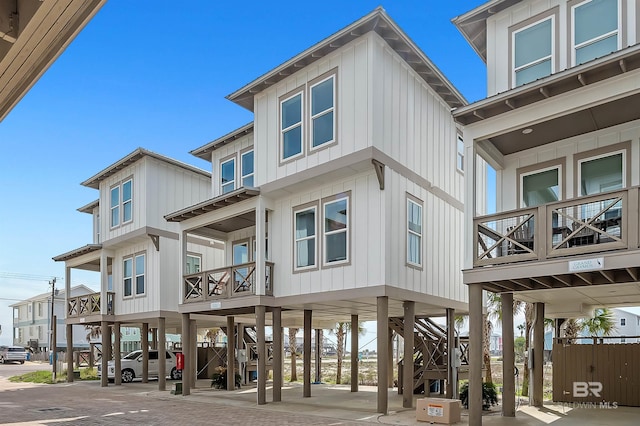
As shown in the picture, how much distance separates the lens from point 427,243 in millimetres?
16719

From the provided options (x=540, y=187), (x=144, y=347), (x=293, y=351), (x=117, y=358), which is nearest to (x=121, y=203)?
(x=144, y=347)

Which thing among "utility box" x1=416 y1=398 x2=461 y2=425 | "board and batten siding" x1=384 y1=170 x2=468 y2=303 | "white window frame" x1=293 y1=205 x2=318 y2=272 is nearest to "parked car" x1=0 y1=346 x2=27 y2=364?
"white window frame" x1=293 y1=205 x2=318 y2=272

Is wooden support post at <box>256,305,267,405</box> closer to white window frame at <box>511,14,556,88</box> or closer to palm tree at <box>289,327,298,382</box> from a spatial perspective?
white window frame at <box>511,14,556,88</box>

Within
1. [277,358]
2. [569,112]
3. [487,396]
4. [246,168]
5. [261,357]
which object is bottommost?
[487,396]

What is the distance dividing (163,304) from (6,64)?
20953 millimetres

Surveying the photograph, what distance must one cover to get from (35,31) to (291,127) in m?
13.9

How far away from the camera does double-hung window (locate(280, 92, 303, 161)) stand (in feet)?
54.4

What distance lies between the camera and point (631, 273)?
10.5 m

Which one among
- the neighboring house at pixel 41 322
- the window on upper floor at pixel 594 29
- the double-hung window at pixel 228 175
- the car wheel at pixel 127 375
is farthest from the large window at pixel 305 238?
the neighboring house at pixel 41 322

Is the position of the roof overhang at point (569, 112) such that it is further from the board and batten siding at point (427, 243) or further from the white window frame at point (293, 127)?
the white window frame at point (293, 127)

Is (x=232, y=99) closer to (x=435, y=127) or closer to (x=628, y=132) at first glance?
(x=435, y=127)

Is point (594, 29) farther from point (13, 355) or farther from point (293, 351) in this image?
point (13, 355)

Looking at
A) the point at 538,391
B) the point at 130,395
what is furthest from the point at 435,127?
the point at 130,395

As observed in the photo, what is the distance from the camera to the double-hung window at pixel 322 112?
51.5ft
